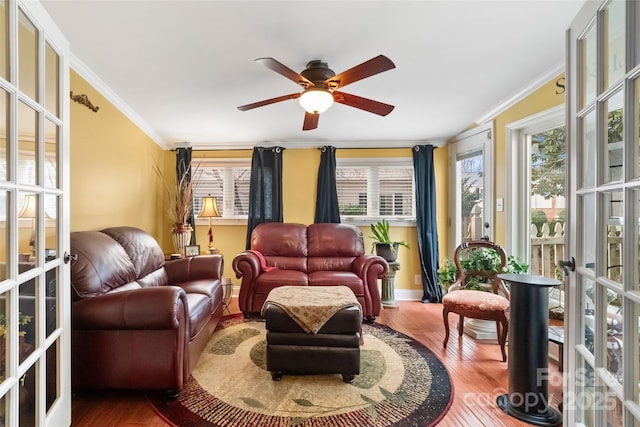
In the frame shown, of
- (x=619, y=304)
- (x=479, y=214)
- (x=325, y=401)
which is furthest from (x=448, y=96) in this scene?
(x=325, y=401)

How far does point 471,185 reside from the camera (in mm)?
3520

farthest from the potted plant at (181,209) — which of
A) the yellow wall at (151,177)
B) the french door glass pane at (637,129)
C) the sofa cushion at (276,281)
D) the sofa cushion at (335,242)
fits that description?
the french door glass pane at (637,129)

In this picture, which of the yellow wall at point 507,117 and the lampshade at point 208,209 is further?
the lampshade at point 208,209

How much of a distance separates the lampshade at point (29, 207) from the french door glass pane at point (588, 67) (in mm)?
2274

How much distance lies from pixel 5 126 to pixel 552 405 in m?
3.07

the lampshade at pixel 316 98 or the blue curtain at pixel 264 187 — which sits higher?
the lampshade at pixel 316 98

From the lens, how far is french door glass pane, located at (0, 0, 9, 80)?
3.31ft

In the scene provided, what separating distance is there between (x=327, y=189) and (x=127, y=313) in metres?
2.80

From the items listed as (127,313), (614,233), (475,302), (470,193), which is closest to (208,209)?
(127,313)

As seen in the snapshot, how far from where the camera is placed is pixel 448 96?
2639 mm

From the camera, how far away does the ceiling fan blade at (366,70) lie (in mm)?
1588

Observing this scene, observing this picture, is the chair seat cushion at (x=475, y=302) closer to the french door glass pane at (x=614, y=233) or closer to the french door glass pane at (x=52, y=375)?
the french door glass pane at (x=614, y=233)

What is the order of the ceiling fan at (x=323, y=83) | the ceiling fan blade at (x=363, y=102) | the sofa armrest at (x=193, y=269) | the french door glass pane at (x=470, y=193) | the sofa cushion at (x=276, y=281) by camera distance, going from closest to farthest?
the ceiling fan at (x=323, y=83) < the ceiling fan blade at (x=363, y=102) < the sofa armrest at (x=193, y=269) < the sofa cushion at (x=276, y=281) < the french door glass pane at (x=470, y=193)

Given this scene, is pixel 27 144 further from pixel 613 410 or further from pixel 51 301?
pixel 613 410
